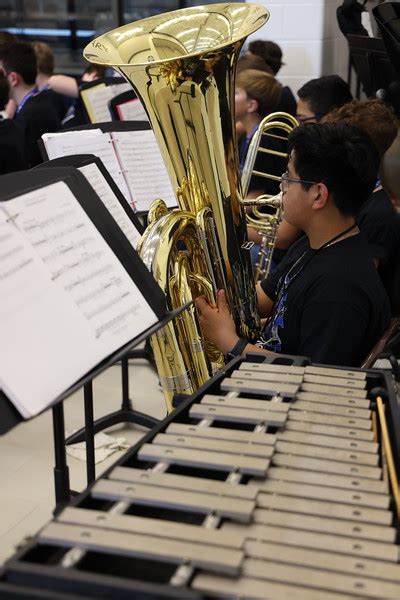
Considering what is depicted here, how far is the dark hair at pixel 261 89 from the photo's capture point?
4.15 m

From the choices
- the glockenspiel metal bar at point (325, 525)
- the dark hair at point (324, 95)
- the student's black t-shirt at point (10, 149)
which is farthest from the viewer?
the student's black t-shirt at point (10, 149)

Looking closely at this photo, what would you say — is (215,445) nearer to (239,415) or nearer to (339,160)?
(239,415)

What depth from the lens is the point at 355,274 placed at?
2238 mm

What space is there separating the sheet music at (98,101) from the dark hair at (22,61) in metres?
0.88

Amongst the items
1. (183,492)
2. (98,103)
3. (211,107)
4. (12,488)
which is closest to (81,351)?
(183,492)

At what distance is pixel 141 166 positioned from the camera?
335cm

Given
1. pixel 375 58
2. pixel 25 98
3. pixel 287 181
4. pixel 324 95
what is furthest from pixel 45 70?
pixel 287 181

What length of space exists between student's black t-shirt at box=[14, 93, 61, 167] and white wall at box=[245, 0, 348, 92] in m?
1.62

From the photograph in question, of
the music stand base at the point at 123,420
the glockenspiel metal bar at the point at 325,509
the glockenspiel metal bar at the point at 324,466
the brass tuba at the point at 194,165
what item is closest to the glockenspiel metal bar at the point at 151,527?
the glockenspiel metal bar at the point at 325,509

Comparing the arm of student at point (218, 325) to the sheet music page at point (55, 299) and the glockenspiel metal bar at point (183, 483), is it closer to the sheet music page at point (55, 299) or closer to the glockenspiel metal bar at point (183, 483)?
the sheet music page at point (55, 299)

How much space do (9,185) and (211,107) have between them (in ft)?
3.10

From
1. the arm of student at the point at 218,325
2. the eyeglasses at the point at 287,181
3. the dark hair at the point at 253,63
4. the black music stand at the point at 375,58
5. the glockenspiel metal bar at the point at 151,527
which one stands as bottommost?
the arm of student at the point at 218,325

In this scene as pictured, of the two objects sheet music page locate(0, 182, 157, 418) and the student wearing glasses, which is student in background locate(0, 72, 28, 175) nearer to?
the student wearing glasses

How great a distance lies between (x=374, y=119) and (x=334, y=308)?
944 millimetres
